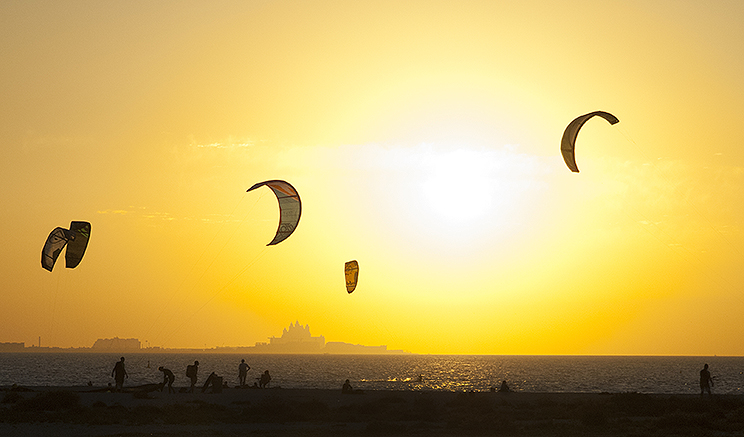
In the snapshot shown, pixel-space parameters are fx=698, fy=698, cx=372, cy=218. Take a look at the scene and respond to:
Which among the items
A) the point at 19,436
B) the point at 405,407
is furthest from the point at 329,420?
the point at 19,436

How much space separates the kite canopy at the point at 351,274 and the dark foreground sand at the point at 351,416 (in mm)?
16826

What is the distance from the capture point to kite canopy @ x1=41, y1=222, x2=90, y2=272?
3045 centimetres

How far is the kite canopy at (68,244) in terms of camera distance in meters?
30.5

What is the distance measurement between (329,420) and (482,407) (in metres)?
5.93

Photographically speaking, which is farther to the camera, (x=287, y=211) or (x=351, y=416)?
(x=287, y=211)

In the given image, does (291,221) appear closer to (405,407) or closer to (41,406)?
(405,407)

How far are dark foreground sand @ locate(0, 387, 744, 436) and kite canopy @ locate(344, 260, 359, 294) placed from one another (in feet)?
55.2

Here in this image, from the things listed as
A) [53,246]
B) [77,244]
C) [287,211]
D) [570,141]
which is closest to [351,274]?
[287,211]

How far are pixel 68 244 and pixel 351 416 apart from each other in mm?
16412

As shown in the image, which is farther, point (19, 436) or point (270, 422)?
point (270, 422)

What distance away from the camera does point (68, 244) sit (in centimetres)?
3152

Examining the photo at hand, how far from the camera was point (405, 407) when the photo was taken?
2492cm

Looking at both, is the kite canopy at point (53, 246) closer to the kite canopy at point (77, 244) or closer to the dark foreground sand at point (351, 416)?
the kite canopy at point (77, 244)

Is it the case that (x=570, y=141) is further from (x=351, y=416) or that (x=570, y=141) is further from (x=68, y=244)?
(x=68, y=244)
